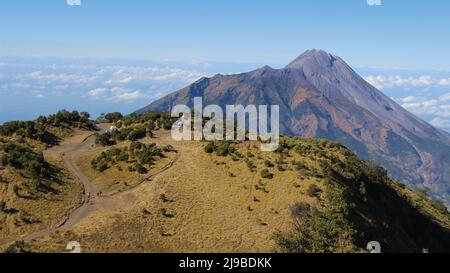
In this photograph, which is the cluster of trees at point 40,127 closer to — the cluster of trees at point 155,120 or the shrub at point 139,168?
the cluster of trees at point 155,120

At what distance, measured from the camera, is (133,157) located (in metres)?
60.1

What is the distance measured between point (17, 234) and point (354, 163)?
4842 cm

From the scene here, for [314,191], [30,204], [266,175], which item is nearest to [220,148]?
[266,175]

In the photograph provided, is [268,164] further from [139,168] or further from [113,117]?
[113,117]

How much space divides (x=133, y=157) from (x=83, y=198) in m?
12.4

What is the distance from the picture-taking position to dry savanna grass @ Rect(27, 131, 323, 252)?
40.3m

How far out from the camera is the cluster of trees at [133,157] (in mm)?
57156

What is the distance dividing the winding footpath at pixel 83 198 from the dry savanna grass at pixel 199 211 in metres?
0.87

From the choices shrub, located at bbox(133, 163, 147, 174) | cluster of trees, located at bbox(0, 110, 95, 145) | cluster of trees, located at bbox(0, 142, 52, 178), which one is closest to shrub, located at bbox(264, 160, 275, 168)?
shrub, located at bbox(133, 163, 147, 174)

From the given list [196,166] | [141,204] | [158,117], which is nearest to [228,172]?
[196,166]

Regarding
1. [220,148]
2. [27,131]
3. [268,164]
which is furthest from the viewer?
[27,131]
